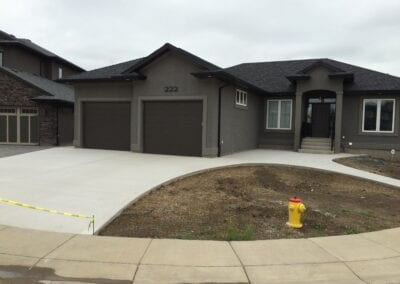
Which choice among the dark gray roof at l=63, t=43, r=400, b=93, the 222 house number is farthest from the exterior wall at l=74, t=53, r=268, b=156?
the dark gray roof at l=63, t=43, r=400, b=93

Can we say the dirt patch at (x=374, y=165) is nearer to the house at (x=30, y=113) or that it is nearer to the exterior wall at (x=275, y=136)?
the exterior wall at (x=275, y=136)

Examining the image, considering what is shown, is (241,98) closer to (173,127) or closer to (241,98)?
(241,98)

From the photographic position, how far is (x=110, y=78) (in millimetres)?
16969

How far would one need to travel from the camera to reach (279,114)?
20703 millimetres

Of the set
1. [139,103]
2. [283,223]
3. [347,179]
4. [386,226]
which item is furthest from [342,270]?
[139,103]

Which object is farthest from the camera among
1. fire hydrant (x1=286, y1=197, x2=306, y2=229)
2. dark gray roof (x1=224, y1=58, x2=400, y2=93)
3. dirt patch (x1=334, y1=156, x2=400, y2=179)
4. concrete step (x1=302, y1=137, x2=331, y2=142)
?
concrete step (x1=302, y1=137, x2=331, y2=142)

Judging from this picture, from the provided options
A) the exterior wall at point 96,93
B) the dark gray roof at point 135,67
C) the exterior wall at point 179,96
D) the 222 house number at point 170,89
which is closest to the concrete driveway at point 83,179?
the exterior wall at point 179,96

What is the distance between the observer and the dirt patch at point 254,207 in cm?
627

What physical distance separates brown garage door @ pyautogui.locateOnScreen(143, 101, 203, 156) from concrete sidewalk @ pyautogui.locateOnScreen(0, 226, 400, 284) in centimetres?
1010

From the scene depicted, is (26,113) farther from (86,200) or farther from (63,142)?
(86,200)

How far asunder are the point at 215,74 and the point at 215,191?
A: 6245 millimetres

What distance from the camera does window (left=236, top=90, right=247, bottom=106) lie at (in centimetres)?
1733

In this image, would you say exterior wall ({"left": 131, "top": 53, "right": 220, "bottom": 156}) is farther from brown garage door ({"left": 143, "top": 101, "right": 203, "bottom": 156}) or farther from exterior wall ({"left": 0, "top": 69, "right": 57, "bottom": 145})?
exterior wall ({"left": 0, "top": 69, "right": 57, "bottom": 145})

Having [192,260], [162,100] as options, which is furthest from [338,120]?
[192,260]
